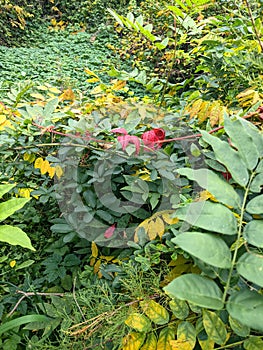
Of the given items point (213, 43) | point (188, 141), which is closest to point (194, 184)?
point (188, 141)

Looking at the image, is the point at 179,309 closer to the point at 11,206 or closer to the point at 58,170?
the point at 11,206

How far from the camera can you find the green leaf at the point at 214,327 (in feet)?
1.81

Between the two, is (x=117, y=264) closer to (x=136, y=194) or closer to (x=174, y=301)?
(x=136, y=194)

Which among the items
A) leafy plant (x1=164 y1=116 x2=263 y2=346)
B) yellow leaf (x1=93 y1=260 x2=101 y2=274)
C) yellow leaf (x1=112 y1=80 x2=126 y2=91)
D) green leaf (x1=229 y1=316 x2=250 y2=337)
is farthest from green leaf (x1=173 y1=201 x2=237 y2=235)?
yellow leaf (x1=112 y1=80 x2=126 y2=91)

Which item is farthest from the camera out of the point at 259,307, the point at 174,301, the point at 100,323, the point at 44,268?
the point at 44,268

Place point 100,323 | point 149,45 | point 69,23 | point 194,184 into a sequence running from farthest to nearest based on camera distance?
1. point 69,23
2. point 149,45
3. point 194,184
4. point 100,323

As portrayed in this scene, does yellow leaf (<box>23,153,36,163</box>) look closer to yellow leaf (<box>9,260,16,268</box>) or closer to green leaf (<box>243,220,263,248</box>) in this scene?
yellow leaf (<box>9,260,16,268</box>)

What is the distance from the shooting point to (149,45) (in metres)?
3.92

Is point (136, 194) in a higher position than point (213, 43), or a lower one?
lower

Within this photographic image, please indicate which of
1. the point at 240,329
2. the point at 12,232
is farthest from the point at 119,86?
the point at 240,329

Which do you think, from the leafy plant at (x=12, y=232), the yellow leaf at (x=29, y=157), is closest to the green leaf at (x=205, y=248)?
the leafy plant at (x=12, y=232)

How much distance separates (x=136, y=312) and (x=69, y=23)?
569 cm

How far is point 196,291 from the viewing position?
418 millimetres

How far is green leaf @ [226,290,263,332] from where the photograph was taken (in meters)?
0.39
